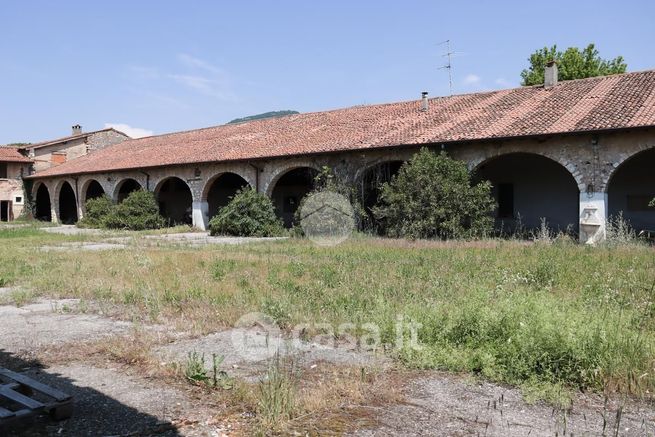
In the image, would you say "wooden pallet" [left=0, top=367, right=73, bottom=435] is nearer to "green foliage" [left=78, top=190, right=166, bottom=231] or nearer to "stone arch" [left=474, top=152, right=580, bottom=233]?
"stone arch" [left=474, top=152, right=580, bottom=233]

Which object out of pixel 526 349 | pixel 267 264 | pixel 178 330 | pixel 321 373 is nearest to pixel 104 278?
pixel 267 264

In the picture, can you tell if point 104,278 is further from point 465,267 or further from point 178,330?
point 465,267

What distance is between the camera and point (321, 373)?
4602 millimetres

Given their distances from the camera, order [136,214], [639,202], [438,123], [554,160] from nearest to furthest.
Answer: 1. [554,160]
2. [639,202]
3. [438,123]
4. [136,214]

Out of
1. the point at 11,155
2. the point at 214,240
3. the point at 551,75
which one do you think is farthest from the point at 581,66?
the point at 11,155

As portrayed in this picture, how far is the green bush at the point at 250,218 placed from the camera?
2108 centimetres

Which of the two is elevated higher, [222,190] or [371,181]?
[222,190]

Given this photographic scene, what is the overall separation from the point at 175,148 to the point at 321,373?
26.2m

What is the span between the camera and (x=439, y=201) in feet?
54.9

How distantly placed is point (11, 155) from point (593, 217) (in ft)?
121

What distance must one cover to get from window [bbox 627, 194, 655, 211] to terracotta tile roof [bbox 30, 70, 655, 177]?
3.55 metres

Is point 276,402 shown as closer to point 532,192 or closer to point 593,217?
point 593,217

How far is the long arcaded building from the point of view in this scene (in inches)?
616

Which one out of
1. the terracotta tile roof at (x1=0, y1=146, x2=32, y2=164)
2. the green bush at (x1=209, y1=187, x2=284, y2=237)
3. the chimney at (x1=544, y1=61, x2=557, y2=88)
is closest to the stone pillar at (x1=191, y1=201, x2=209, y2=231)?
the green bush at (x1=209, y1=187, x2=284, y2=237)
